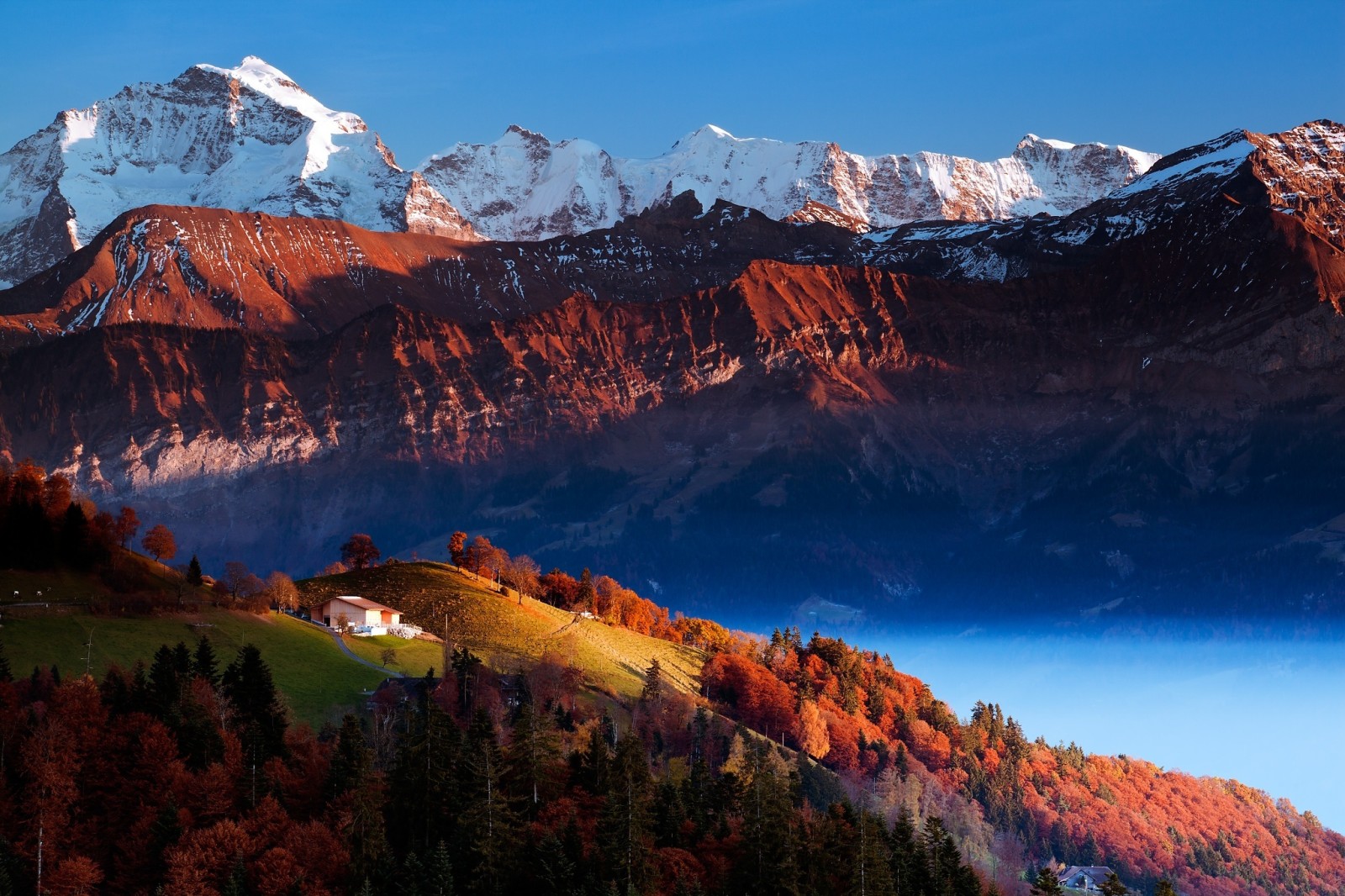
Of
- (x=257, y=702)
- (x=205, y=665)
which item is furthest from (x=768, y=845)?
(x=205, y=665)

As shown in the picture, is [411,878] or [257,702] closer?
[411,878]

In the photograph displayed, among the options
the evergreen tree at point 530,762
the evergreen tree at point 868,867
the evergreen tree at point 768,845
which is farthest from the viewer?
the evergreen tree at point 530,762

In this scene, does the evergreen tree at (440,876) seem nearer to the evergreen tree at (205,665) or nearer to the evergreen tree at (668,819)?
the evergreen tree at (668,819)

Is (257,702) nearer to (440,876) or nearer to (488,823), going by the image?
(488,823)

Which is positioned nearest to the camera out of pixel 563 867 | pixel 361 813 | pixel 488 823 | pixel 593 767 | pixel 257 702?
pixel 563 867

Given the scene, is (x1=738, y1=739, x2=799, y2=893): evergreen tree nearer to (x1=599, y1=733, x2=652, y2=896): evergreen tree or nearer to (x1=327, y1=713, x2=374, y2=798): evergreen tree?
(x1=599, y1=733, x2=652, y2=896): evergreen tree

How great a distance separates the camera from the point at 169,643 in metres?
Result: 185

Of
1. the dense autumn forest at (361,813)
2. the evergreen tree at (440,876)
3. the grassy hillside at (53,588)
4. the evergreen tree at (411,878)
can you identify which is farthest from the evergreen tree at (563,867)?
the grassy hillside at (53,588)

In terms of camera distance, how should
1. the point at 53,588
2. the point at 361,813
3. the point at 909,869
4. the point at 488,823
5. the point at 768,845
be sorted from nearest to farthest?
the point at 361,813 < the point at 488,823 < the point at 768,845 < the point at 909,869 < the point at 53,588

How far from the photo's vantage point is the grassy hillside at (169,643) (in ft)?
573

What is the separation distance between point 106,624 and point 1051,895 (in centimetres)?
9575

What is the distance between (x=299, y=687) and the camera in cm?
18512

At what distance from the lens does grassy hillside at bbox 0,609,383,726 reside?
174750 mm

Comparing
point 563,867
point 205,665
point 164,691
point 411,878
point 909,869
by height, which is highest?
point 205,665
